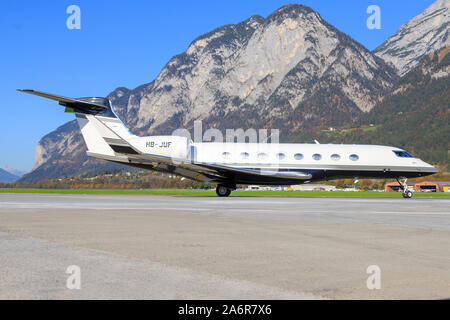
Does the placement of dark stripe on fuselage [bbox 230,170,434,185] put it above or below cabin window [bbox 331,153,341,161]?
below

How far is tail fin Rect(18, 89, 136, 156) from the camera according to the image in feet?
109

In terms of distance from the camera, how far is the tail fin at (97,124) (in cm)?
3322

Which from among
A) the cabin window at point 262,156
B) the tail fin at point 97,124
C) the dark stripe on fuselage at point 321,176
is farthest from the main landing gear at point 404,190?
the tail fin at point 97,124

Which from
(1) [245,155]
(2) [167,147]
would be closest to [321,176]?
(1) [245,155]

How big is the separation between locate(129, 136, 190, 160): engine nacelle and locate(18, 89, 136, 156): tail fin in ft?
6.51

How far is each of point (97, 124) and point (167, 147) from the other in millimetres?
5770

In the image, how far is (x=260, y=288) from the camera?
18.4ft

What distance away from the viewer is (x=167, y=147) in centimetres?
3212

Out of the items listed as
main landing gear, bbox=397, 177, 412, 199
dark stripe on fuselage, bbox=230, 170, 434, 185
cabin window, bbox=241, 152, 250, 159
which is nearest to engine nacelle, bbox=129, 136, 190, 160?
cabin window, bbox=241, 152, 250, 159

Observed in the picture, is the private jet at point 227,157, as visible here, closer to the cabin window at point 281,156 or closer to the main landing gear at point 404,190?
the cabin window at point 281,156

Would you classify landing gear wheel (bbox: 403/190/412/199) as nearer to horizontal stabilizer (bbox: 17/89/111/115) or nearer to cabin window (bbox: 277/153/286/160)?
cabin window (bbox: 277/153/286/160)

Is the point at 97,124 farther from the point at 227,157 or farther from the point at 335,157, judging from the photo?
the point at 335,157
